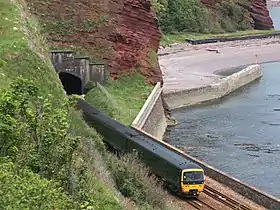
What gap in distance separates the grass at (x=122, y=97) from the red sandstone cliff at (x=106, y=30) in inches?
55.8

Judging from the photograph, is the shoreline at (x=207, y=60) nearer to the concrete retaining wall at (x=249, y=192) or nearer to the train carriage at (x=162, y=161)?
the train carriage at (x=162, y=161)

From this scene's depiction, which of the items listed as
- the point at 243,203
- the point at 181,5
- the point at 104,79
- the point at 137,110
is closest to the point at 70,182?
the point at 243,203

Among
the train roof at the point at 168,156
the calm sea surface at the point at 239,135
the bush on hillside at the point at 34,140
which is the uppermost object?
the bush on hillside at the point at 34,140

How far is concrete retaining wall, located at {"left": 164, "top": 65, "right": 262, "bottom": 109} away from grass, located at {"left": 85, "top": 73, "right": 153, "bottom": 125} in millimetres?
9747

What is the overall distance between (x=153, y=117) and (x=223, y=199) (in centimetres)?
2447

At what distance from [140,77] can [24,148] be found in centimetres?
5057

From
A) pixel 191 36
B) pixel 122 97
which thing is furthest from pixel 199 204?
pixel 191 36

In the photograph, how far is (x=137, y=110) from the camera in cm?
5597

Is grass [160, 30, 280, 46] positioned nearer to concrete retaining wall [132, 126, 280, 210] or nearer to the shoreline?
the shoreline

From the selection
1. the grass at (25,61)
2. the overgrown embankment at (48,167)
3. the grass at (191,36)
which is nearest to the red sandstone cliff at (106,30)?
the grass at (25,61)

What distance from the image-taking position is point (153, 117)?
2303 inches

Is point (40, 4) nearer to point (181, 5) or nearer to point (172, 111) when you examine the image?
point (172, 111)

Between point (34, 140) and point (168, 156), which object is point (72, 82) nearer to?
point (168, 156)

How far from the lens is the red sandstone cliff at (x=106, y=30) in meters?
65.4
